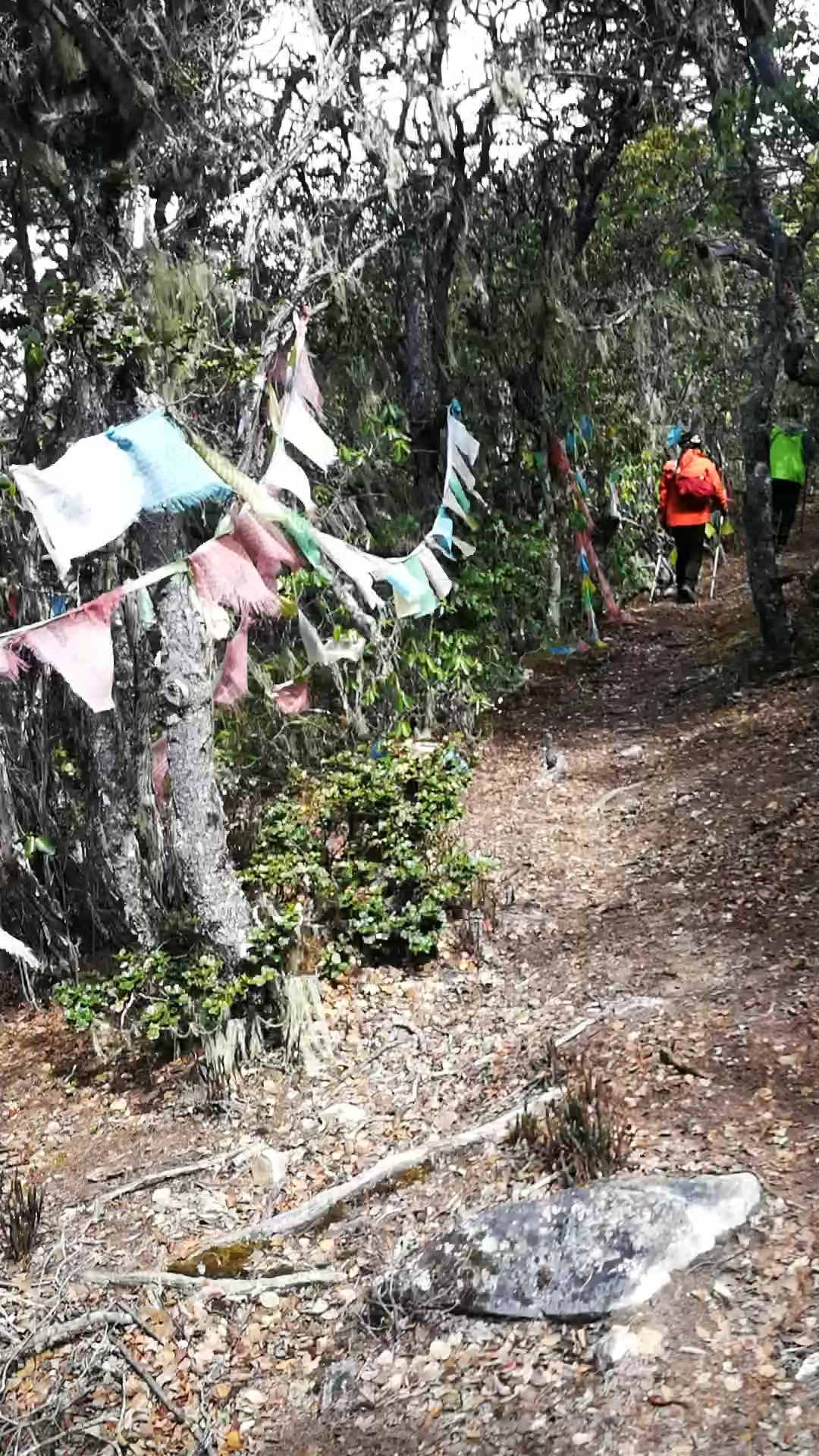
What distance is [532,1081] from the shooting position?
4473 millimetres

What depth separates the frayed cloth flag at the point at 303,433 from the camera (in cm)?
670

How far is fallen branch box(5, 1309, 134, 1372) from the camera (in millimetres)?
3559

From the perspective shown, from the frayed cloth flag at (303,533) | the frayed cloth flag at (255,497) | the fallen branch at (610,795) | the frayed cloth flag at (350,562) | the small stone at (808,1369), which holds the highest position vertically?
the frayed cloth flag at (255,497)

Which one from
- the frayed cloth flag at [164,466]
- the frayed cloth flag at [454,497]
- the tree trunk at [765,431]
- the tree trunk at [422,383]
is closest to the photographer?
the frayed cloth flag at [164,466]

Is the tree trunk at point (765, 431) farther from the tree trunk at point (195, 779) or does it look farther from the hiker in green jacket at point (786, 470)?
the tree trunk at point (195, 779)

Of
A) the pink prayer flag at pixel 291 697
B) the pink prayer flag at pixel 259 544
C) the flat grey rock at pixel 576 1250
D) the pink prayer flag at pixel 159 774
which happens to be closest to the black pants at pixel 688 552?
the pink prayer flag at pixel 291 697

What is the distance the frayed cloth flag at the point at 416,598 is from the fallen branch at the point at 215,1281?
4.53m

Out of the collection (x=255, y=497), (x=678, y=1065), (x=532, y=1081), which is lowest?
(x=532, y=1081)

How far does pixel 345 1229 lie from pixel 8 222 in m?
8.03

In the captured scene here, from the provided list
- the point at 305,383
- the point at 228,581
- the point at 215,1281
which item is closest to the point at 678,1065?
the point at 215,1281

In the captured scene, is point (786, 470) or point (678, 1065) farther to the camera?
point (786, 470)

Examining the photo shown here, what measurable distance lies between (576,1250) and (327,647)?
482 centimetres

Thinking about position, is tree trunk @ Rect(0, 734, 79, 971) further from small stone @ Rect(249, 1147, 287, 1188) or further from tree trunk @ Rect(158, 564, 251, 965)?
small stone @ Rect(249, 1147, 287, 1188)

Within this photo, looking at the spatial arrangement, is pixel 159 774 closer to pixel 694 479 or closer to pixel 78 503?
pixel 78 503
